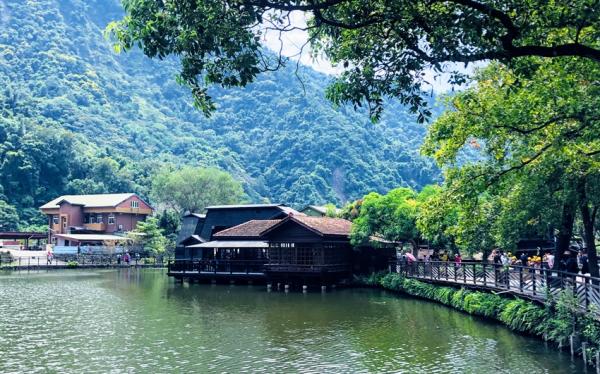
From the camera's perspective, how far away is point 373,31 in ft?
35.3

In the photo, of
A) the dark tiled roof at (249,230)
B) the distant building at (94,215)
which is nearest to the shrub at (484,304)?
the dark tiled roof at (249,230)

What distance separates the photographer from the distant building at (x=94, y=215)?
7338 cm

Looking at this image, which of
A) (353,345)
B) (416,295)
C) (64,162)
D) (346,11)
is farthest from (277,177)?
(346,11)

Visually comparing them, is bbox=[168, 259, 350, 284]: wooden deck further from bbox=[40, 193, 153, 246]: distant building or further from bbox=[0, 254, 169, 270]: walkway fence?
bbox=[40, 193, 153, 246]: distant building

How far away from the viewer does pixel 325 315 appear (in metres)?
25.0

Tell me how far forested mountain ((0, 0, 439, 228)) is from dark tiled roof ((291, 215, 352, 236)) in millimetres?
60921

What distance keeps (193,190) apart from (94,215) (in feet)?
51.1

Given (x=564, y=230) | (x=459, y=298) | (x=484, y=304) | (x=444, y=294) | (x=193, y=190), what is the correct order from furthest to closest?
1. (x=193, y=190)
2. (x=444, y=294)
3. (x=459, y=298)
4. (x=484, y=304)
5. (x=564, y=230)

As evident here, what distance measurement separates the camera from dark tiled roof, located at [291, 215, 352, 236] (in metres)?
35.9

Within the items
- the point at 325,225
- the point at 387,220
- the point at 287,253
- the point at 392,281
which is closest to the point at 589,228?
the point at 392,281

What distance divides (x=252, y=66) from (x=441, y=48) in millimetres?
3248

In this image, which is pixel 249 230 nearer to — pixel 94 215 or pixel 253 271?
pixel 253 271

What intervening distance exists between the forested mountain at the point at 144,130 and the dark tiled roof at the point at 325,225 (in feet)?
200

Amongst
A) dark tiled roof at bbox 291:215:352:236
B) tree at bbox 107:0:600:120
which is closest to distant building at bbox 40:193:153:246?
dark tiled roof at bbox 291:215:352:236
